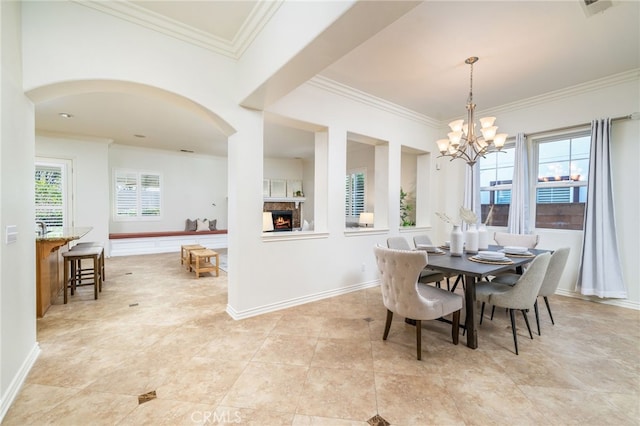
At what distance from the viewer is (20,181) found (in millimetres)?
1857

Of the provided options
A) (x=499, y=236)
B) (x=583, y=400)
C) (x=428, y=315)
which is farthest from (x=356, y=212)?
(x=583, y=400)

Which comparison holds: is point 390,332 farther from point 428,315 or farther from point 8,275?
point 8,275

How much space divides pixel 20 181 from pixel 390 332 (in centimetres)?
321

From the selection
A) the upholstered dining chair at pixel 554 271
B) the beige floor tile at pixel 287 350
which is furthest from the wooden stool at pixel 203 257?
the upholstered dining chair at pixel 554 271

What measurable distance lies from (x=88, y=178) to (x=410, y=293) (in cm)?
728

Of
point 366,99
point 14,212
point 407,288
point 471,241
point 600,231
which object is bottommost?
point 407,288

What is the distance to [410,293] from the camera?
2.15 m

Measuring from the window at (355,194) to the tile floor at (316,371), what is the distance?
4.08m

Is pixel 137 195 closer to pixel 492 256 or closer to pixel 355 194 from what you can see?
pixel 355 194

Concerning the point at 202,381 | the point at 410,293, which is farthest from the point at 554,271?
the point at 202,381

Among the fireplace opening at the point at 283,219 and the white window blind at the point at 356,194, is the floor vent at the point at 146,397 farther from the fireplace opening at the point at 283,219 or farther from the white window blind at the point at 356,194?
the fireplace opening at the point at 283,219

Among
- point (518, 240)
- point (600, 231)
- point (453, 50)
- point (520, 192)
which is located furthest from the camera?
point (520, 192)

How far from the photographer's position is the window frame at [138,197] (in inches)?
275

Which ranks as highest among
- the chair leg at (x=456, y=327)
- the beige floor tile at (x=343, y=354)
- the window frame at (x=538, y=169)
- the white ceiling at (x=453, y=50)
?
the white ceiling at (x=453, y=50)
